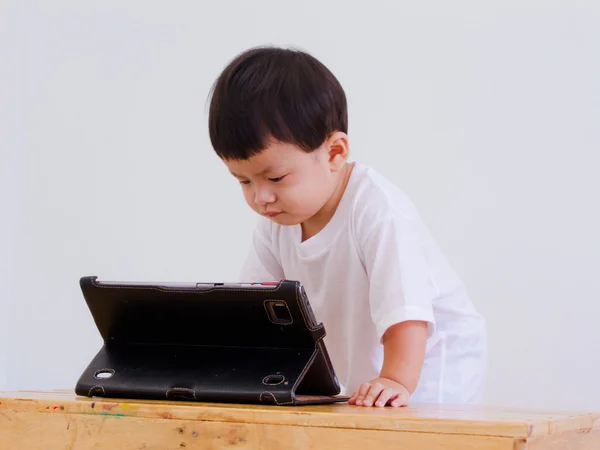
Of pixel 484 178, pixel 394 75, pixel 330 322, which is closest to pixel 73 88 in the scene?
pixel 394 75

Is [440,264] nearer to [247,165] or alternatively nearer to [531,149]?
[247,165]

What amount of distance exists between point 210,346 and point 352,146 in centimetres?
Result: 99

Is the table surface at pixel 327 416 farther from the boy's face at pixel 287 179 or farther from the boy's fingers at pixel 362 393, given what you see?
the boy's face at pixel 287 179

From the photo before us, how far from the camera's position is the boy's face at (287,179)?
108 cm

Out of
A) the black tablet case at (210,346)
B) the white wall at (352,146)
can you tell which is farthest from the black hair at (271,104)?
the white wall at (352,146)

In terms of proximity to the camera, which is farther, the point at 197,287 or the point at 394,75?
the point at 394,75

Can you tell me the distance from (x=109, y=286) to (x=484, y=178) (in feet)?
3.22

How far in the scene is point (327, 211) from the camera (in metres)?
1.24

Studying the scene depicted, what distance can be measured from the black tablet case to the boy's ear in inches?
12.5

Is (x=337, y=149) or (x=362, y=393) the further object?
(x=337, y=149)

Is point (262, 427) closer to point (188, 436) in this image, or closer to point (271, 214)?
point (188, 436)

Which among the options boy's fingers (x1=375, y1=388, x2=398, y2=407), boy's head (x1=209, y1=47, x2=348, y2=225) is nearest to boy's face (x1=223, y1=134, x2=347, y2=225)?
boy's head (x1=209, y1=47, x2=348, y2=225)

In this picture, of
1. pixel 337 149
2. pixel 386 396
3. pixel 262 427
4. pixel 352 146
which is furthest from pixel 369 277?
pixel 352 146

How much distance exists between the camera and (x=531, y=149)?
1.73 metres
